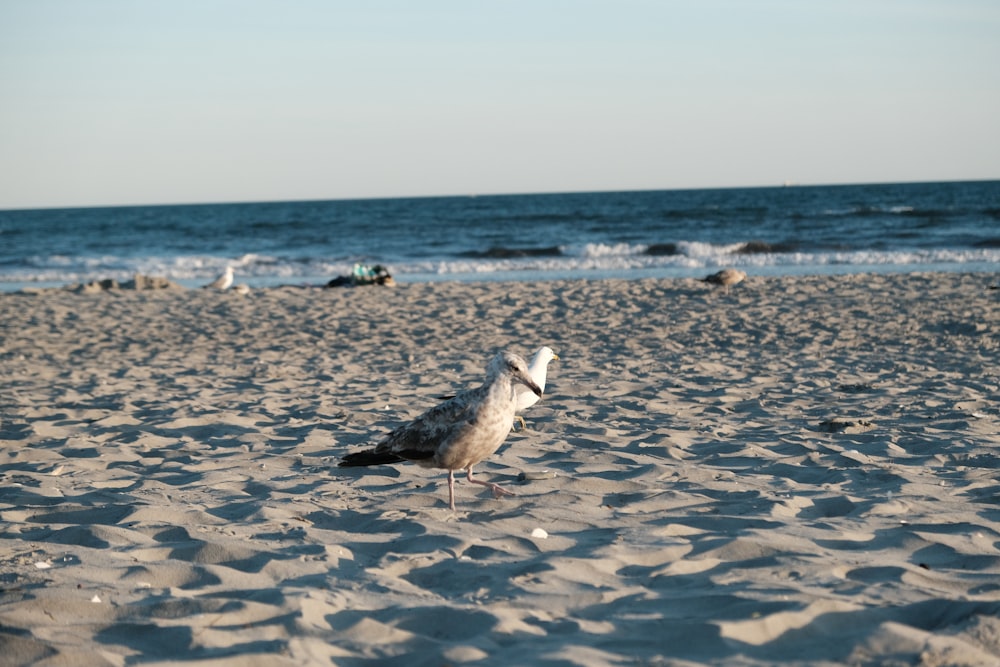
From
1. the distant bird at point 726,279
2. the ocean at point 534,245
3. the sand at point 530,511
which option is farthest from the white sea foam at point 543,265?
the sand at point 530,511

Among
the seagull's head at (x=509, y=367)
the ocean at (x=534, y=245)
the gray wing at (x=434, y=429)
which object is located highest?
the ocean at (x=534, y=245)

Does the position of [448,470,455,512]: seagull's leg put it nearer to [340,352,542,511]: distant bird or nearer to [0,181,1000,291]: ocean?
[340,352,542,511]: distant bird

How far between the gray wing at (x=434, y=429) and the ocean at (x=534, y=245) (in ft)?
52.6

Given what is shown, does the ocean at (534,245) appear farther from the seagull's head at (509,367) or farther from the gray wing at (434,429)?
the gray wing at (434,429)

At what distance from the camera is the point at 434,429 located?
14.2 feet

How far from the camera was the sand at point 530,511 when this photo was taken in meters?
2.79

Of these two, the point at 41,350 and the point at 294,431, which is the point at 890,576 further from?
the point at 41,350

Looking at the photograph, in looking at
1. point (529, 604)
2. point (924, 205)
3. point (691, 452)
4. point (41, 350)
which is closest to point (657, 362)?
point (691, 452)

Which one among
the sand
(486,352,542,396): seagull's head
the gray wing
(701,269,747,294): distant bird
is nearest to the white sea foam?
(701,269,747,294): distant bird

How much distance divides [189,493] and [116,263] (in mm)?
25447

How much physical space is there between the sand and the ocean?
40.5 ft

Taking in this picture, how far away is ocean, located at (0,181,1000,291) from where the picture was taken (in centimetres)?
2259

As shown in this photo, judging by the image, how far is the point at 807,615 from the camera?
9.29 feet

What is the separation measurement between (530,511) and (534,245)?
87.3 feet
